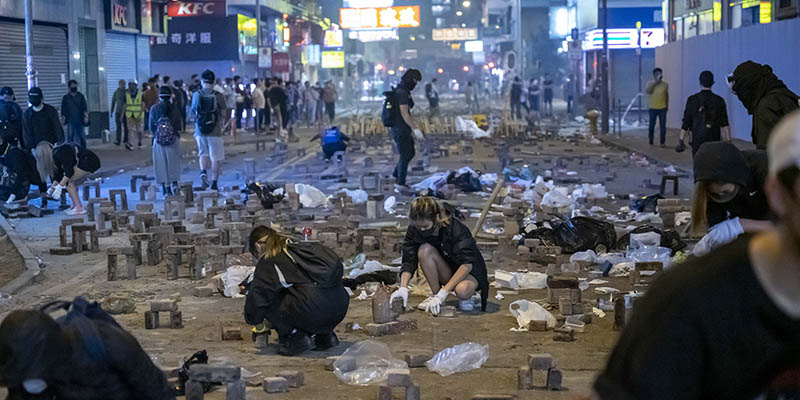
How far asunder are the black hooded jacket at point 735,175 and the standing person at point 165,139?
12248 mm

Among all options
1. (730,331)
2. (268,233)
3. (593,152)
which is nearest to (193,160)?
(593,152)

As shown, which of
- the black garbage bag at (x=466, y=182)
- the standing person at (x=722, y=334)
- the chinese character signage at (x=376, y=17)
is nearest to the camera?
the standing person at (x=722, y=334)

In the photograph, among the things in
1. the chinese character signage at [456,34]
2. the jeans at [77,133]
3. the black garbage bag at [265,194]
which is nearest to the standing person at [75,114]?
the jeans at [77,133]

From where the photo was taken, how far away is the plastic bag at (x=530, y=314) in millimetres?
8812

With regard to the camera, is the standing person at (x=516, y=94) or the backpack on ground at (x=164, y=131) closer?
the backpack on ground at (x=164, y=131)

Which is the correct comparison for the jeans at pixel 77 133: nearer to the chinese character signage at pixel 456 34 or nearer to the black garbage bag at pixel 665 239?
the black garbage bag at pixel 665 239

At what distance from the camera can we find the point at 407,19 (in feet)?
251

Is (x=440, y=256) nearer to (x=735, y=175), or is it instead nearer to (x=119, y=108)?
(x=735, y=175)

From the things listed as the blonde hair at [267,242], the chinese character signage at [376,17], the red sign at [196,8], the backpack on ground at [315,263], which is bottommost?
the backpack on ground at [315,263]

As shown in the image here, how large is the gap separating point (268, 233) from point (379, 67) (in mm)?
131656

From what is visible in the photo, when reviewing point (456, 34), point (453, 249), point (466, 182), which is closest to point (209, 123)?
point (466, 182)

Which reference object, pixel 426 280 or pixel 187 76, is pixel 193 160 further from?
pixel 187 76

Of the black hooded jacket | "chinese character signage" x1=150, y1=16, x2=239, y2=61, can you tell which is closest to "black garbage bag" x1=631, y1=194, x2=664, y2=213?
the black hooded jacket

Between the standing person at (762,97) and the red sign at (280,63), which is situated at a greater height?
the red sign at (280,63)
